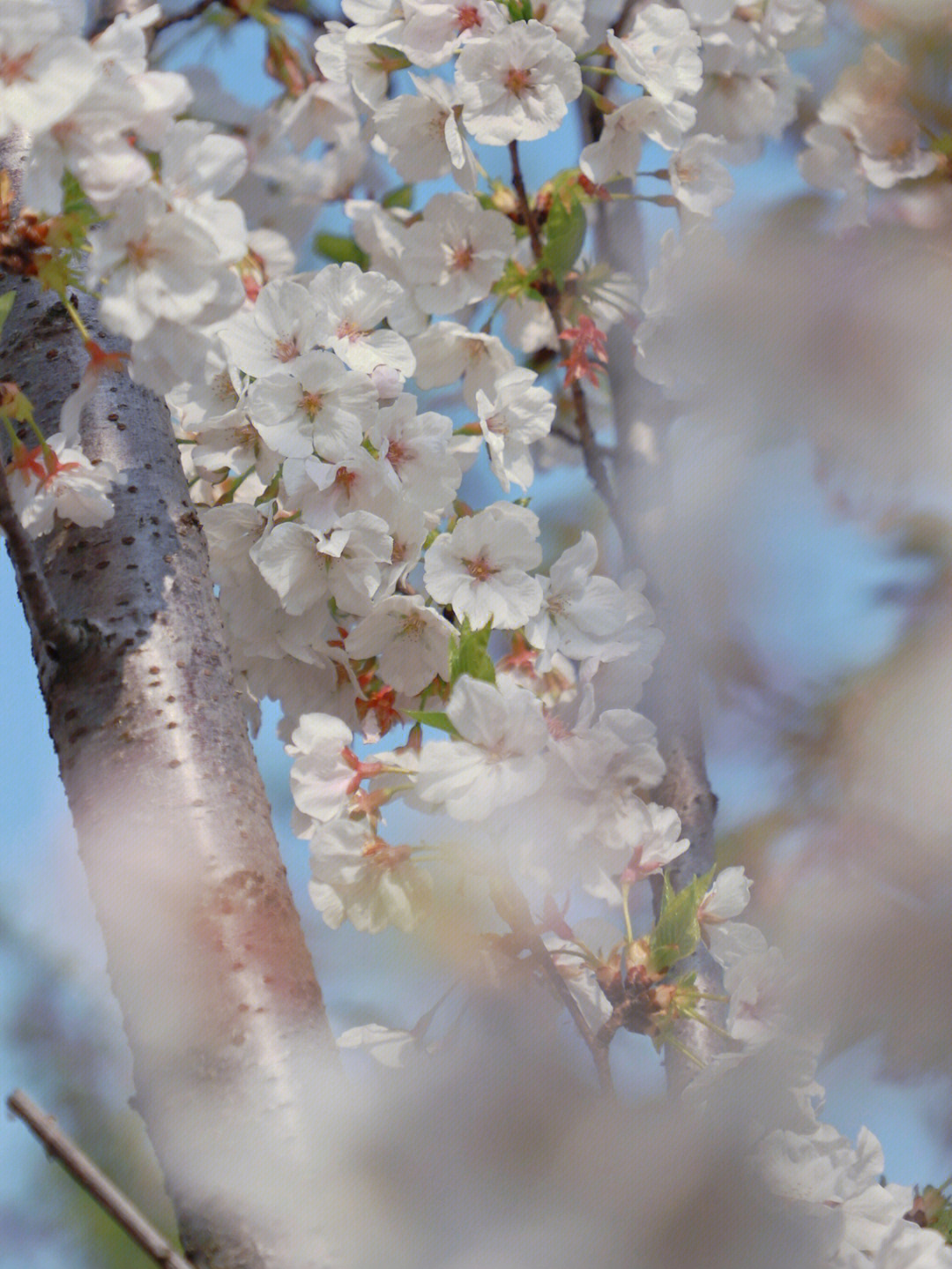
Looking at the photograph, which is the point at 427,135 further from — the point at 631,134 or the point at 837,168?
the point at 837,168

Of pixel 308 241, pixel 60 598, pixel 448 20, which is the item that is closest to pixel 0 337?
pixel 60 598

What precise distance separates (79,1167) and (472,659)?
0.44 m

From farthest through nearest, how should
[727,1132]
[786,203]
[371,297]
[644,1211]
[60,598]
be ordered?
1. [786,203]
2. [371,297]
3. [60,598]
4. [727,1132]
5. [644,1211]

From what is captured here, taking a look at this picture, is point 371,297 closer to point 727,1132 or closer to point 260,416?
point 260,416

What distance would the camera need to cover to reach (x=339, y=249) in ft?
4.72

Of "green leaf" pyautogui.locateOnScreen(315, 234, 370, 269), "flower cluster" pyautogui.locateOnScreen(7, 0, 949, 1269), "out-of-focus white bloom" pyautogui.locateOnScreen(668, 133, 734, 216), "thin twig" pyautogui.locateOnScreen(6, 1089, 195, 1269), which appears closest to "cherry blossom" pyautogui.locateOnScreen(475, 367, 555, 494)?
"flower cluster" pyautogui.locateOnScreen(7, 0, 949, 1269)

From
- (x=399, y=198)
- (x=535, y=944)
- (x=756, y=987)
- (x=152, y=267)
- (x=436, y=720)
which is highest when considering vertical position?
(x=152, y=267)

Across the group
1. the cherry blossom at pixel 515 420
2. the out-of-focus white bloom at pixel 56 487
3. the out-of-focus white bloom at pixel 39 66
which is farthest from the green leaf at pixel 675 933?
the out-of-focus white bloom at pixel 39 66

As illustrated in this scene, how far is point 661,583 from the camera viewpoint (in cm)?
114

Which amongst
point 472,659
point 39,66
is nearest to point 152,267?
point 39,66

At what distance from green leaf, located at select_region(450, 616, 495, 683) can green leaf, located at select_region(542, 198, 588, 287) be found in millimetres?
518

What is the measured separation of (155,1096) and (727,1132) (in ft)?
1.15

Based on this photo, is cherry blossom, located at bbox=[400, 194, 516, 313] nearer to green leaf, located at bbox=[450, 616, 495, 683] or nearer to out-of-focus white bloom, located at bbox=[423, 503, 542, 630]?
out-of-focus white bloom, located at bbox=[423, 503, 542, 630]

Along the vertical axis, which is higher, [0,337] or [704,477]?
[0,337]
